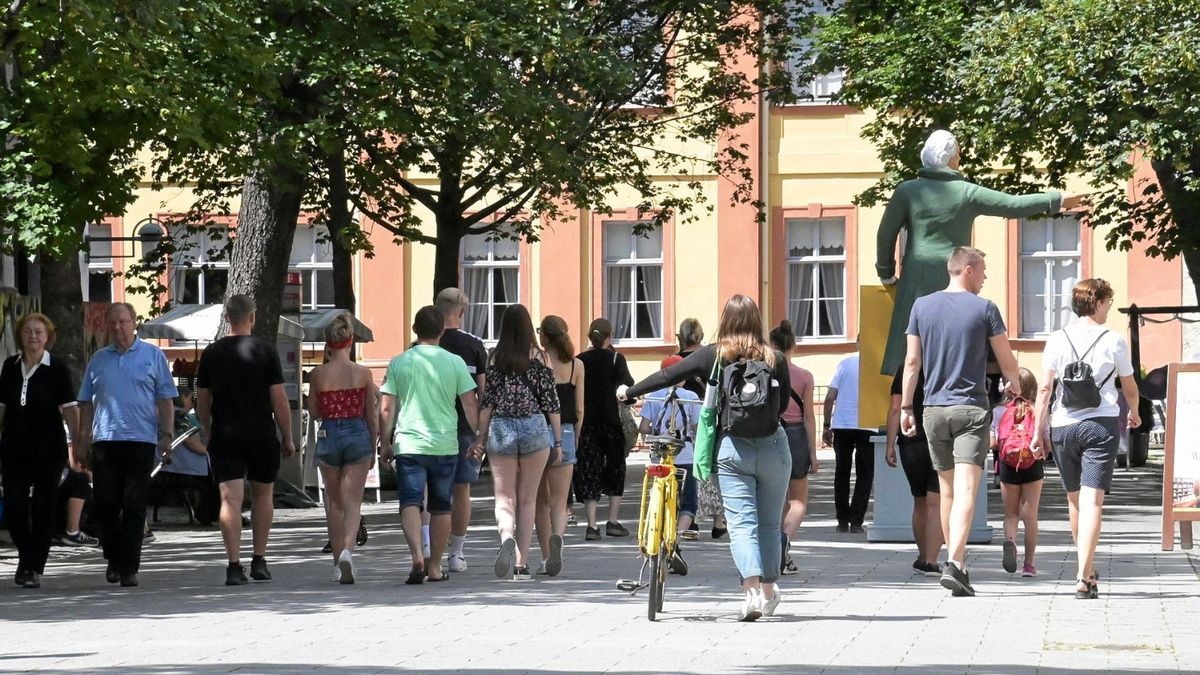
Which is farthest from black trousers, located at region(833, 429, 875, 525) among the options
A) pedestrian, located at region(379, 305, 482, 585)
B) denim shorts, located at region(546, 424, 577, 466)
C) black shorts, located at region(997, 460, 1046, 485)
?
pedestrian, located at region(379, 305, 482, 585)

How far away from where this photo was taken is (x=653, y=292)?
139ft

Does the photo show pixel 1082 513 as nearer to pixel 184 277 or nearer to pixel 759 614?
pixel 759 614

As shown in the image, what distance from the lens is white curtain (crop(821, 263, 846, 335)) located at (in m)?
41.7

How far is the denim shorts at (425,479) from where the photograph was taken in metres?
13.2

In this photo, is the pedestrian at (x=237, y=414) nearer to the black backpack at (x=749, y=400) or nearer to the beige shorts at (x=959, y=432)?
the black backpack at (x=749, y=400)

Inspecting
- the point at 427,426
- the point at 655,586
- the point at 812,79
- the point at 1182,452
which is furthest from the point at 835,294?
the point at 655,586

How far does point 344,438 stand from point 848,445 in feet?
19.3

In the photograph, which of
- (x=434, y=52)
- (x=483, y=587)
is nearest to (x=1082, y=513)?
(x=483, y=587)

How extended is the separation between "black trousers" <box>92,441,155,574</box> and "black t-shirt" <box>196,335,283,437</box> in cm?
63

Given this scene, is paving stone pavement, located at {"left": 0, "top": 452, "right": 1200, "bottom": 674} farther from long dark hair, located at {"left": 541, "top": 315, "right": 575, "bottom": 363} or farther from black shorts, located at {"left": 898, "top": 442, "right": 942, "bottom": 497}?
long dark hair, located at {"left": 541, "top": 315, "right": 575, "bottom": 363}

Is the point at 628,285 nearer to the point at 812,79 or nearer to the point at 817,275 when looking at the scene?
the point at 817,275

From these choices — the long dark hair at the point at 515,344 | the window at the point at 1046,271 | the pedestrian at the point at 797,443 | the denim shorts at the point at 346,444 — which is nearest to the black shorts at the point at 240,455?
the denim shorts at the point at 346,444

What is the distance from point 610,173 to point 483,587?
59.7 ft

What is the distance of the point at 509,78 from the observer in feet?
69.7
